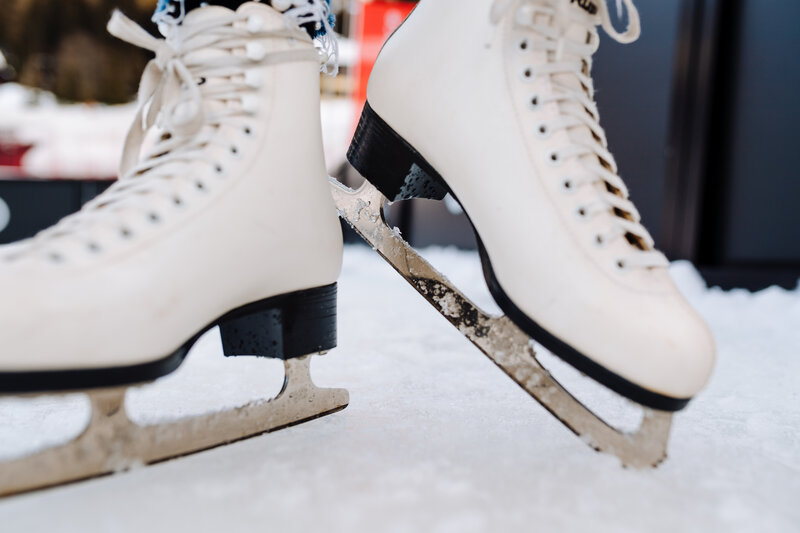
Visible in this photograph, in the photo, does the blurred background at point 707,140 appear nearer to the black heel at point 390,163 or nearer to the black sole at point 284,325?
the black heel at point 390,163

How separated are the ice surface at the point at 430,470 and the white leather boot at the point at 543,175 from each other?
0.06 metres

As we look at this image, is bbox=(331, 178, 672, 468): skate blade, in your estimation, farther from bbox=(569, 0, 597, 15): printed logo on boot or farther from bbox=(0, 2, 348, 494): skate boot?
bbox=(569, 0, 597, 15): printed logo on boot

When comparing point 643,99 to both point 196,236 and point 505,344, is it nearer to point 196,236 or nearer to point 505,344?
point 505,344

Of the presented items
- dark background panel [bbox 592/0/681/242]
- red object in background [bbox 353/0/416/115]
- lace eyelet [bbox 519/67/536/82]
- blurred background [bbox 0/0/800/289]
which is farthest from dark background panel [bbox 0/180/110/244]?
lace eyelet [bbox 519/67/536/82]

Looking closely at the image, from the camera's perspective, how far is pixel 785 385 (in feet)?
2.02

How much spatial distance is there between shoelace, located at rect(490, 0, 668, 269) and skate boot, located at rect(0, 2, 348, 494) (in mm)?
160

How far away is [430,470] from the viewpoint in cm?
35

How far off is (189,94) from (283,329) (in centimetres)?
17

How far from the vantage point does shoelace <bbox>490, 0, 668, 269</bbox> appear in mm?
405

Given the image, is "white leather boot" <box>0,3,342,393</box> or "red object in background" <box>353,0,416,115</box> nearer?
"white leather boot" <box>0,3,342,393</box>

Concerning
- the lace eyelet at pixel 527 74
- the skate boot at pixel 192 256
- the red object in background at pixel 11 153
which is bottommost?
the red object in background at pixel 11 153

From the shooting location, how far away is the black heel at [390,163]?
51 centimetres

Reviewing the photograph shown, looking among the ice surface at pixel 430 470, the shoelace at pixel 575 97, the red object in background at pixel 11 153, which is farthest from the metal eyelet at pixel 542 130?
the red object in background at pixel 11 153

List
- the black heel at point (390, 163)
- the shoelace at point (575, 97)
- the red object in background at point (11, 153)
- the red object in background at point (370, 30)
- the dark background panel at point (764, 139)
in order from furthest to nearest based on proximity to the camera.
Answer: the red object in background at point (11, 153) → the red object in background at point (370, 30) → the dark background panel at point (764, 139) → the black heel at point (390, 163) → the shoelace at point (575, 97)
